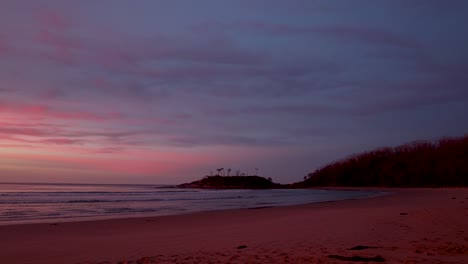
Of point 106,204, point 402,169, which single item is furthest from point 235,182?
point 106,204

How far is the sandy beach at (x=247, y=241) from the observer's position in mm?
9539

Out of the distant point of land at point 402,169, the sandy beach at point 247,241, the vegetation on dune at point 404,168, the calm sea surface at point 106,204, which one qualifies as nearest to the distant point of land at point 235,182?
the distant point of land at point 402,169

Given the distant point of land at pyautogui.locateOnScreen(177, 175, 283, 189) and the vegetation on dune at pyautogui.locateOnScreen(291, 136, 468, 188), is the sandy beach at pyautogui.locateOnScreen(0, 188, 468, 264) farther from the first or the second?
the distant point of land at pyautogui.locateOnScreen(177, 175, 283, 189)

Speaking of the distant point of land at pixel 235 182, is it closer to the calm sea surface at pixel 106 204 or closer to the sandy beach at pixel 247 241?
the calm sea surface at pixel 106 204

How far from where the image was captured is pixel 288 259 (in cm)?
915

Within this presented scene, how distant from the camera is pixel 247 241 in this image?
40.7 feet

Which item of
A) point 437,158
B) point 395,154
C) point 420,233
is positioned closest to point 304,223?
point 420,233

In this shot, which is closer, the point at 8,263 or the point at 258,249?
the point at 8,263

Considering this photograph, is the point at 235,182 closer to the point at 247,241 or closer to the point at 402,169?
the point at 402,169

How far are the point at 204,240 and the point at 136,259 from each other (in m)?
3.42

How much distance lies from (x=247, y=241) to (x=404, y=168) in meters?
70.4

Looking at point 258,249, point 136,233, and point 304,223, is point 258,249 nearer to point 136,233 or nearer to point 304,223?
point 136,233

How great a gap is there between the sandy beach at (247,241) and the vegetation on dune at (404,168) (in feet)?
179

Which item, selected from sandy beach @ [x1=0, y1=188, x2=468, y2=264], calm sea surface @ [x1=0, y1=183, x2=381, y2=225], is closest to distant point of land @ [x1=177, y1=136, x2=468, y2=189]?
calm sea surface @ [x1=0, y1=183, x2=381, y2=225]
